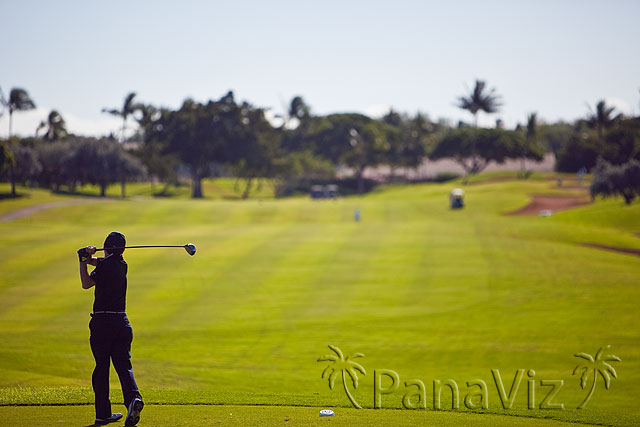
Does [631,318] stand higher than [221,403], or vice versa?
[221,403]

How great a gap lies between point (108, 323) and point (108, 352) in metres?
0.45

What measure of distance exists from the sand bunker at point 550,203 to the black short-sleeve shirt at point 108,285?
222 ft

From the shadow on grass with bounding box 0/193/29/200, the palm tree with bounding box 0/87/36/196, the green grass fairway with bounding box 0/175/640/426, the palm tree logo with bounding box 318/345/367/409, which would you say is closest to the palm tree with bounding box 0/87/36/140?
the palm tree with bounding box 0/87/36/196

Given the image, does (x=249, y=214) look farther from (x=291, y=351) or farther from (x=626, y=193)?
(x=291, y=351)

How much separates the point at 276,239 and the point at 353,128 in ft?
386

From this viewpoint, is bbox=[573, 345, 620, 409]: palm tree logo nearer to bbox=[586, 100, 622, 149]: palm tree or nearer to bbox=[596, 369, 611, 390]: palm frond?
bbox=[596, 369, 611, 390]: palm frond

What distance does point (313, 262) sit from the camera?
1470 inches

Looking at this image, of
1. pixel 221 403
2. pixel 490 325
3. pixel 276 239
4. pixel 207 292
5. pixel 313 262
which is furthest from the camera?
pixel 276 239

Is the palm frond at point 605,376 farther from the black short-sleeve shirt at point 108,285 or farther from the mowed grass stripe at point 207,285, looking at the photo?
the black short-sleeve shirt at point 108,285

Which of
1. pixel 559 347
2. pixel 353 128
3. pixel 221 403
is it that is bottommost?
pixel 559 347

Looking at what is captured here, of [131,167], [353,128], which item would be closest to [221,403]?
[131,167]

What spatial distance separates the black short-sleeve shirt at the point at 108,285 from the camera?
417 inches

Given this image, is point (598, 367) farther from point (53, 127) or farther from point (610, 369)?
point (53, 127)

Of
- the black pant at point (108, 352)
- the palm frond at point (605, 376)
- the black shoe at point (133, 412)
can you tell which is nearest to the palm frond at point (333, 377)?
the palm frond at point (605, 376)
